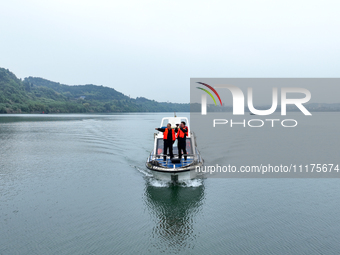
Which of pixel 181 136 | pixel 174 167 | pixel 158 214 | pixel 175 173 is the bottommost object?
pixel 158 214

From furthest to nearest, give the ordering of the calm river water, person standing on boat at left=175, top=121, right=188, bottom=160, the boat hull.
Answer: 1. person standing on boat at left=175, top=121, right=188, bottom=160
2. the boat hull
3. the calm river water

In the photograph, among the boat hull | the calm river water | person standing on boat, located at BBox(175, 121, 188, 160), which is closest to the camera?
the calm river water

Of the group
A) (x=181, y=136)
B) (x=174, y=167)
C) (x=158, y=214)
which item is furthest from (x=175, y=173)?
(x=158, y=214)

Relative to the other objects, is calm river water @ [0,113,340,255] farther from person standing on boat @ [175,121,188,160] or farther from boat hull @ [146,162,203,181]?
person standing on boat @ [175,121,188,160]

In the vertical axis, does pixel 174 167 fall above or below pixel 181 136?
below

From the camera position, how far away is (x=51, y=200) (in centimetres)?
1044

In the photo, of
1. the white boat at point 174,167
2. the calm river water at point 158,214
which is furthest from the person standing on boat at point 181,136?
the calm river water at point 158,214

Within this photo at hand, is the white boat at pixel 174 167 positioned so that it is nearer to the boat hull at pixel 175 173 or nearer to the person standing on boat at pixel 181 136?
the boat hull at pixel 175 173

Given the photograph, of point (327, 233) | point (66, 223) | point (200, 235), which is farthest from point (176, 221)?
point (327, 233)

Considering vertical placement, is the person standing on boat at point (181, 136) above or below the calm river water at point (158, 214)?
above

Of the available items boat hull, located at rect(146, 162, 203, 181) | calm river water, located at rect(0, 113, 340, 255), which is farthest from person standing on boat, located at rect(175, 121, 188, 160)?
calm river water, located at rect(0, 113, 340, 255)

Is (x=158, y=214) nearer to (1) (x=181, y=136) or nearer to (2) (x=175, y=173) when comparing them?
(2) (x=175, y=173)

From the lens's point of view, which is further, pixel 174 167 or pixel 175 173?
pixel 174 167

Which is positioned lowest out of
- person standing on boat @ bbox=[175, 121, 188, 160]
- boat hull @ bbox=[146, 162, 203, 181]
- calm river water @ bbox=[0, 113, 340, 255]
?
calm river water @ bbox=[0, 113, 340, 255]
